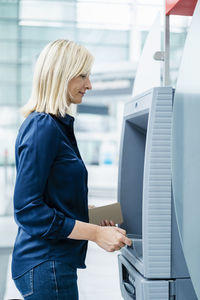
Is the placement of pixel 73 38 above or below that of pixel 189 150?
above

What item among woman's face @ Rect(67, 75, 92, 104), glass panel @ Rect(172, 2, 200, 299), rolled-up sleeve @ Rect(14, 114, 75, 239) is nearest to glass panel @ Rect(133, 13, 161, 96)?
woman's face @ Rect(67, 75, 92, 104)

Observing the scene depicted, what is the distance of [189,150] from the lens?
3.15ft

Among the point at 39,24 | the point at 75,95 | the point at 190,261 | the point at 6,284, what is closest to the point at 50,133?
the point at 75,95

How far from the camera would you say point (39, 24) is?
5.71 m

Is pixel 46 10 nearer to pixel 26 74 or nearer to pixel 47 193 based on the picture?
pixel 26 74

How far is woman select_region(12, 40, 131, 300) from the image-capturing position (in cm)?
129

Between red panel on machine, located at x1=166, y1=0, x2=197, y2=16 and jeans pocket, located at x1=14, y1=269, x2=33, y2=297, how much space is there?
0.98 meters

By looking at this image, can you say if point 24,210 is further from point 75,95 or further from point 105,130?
point 105,130

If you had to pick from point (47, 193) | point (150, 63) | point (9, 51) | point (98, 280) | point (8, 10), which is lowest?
point (98, 280)

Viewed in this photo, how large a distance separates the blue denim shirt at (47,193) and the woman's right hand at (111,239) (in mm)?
90

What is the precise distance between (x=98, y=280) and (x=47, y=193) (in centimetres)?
245

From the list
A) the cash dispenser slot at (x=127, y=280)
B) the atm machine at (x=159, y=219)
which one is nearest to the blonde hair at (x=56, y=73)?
the atm machine at (x=159, y=219)

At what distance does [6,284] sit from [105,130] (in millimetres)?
3444

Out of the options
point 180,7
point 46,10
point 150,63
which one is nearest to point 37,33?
point 46,10
